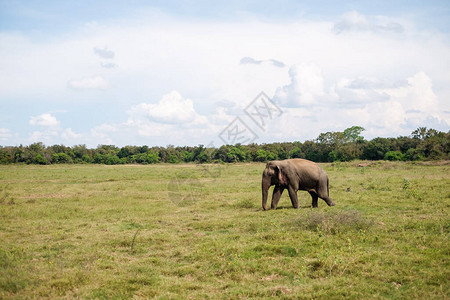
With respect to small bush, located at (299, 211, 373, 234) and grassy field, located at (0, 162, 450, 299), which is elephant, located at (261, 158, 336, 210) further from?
small bush, located at (299, 211, 373, 234)

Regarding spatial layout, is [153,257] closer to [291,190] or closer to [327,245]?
[327,245]

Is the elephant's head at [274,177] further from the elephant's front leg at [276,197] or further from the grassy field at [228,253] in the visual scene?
the grassy field at [228,253]

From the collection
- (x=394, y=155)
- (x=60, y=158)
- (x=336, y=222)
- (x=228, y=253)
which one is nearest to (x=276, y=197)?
(x=336, y=222)

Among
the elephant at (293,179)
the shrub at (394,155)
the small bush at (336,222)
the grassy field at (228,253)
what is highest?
the shrub at (394,155)

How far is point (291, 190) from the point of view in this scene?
1673 cm

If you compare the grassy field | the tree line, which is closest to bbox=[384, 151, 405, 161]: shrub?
the tree line

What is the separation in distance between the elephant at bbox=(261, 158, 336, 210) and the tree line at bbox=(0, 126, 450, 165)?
4061 centimetres

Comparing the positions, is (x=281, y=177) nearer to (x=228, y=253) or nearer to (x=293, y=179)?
(x=293, y=179)

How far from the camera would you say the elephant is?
1678 cm

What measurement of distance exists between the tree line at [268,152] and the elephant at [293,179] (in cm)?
4061

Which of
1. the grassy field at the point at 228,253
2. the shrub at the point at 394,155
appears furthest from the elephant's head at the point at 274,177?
the shrub at the point at 394,155

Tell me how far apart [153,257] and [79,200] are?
12.9 meters

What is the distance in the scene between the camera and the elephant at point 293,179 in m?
16.8

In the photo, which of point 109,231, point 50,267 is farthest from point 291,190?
point 50,267
